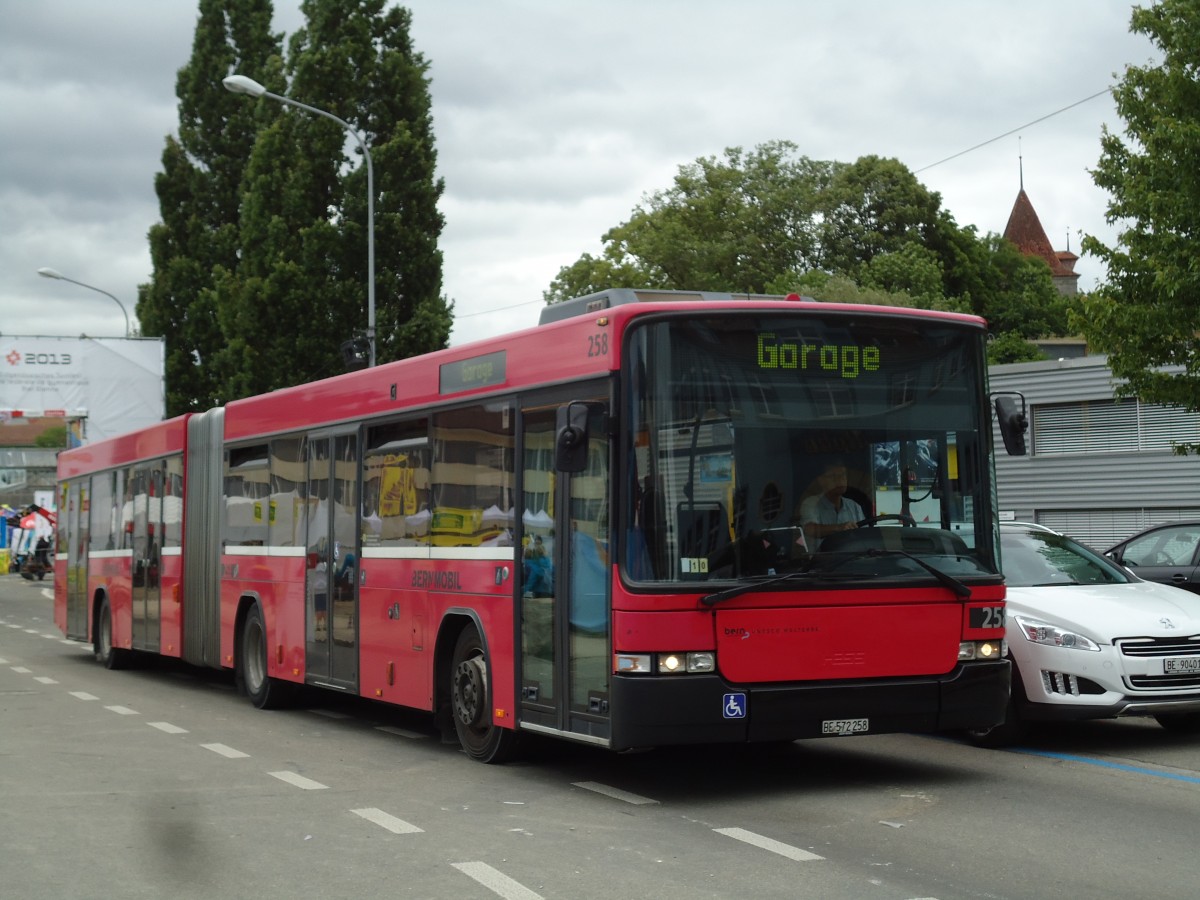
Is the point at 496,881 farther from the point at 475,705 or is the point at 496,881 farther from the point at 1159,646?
the point at 1159,646

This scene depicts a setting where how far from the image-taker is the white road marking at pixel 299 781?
394 inches

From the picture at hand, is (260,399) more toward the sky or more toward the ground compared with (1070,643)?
more toward the sky

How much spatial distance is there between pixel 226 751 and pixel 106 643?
32.2ft

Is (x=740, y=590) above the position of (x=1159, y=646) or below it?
above

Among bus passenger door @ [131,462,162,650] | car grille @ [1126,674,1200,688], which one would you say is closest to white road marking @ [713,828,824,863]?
car grille @ [1126,674,1200,688]

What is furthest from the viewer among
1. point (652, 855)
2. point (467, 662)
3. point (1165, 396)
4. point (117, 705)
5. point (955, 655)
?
point (1165, 396)

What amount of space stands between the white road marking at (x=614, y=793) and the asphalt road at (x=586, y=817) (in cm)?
3

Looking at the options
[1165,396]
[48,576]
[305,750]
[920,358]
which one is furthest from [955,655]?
[48,576]

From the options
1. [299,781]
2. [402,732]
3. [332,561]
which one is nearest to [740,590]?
[299,781]

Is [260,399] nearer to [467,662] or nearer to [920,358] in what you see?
[467,662]

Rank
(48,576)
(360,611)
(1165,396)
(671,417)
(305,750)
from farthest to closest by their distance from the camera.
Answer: (48,576) → (1165,396) → (360,611) → (305,750) → (671,417)

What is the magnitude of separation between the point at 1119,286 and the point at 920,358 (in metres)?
11.4

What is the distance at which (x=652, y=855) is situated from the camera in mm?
7645

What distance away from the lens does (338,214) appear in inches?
1457
